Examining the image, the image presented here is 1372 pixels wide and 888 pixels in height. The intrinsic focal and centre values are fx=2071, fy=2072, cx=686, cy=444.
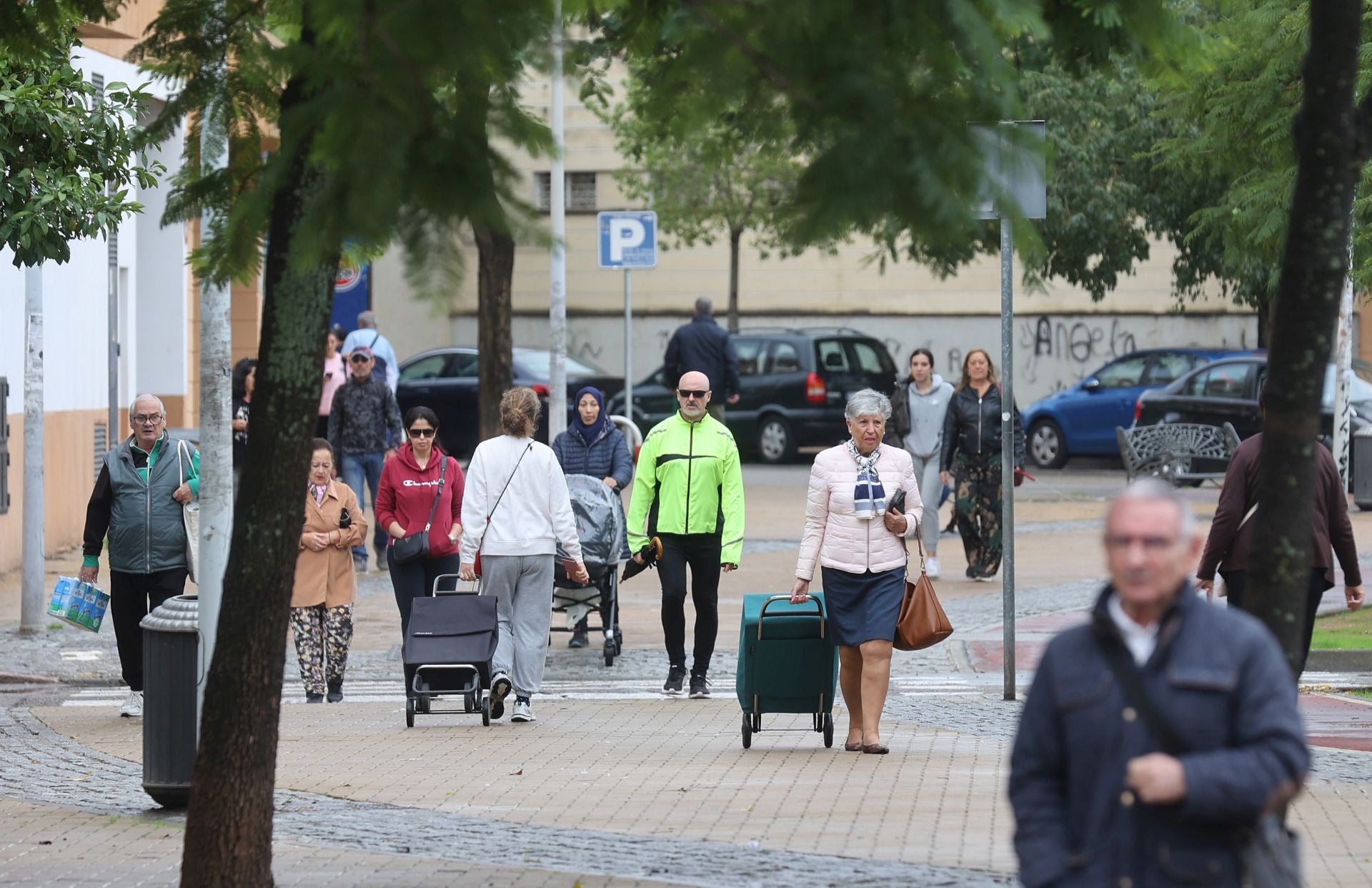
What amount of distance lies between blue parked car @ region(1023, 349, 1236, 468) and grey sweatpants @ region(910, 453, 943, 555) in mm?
10425

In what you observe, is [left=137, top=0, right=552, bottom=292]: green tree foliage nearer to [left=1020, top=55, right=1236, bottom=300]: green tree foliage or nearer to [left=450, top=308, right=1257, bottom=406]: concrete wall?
[left=1020, top=55, right=1236, bottom=300]: green tree foliage

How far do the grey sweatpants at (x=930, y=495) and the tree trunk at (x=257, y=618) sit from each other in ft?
36.0

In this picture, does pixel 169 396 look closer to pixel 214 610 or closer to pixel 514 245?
pixel 214 610

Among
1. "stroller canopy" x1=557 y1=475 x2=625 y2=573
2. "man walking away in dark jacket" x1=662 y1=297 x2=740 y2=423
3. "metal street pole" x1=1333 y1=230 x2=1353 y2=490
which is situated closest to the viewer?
"stroller canopy" x1=557 y1=475 x2=625 y2=573

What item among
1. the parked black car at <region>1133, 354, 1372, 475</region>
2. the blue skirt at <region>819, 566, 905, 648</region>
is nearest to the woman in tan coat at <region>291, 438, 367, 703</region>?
the blue skirt at <region>819, 566, 905, 648</region>

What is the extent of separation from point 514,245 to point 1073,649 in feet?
5.41

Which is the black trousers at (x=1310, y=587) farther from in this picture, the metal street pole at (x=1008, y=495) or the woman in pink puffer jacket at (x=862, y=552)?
the metal street pole at (x=1008, y=495)

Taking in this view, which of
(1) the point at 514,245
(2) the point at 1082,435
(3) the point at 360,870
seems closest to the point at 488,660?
(3) the point at 360,870

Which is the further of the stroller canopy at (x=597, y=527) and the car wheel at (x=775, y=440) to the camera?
the car wheel at (x=775, y=440)

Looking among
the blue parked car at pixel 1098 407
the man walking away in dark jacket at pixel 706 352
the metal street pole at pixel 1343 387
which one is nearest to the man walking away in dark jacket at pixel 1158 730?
the metal street pole at pixel 1343 387

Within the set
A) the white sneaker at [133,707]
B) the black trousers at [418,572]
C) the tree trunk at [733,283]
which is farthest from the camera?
the tree trunk at [733,283]

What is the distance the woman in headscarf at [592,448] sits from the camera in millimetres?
13578

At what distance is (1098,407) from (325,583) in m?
17.7

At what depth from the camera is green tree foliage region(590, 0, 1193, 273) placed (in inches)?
188
